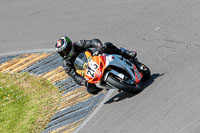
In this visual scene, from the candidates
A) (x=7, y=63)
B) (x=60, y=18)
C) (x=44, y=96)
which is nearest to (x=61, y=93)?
(x=44, y=96)

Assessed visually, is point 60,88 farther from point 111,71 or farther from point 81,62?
point 111,71

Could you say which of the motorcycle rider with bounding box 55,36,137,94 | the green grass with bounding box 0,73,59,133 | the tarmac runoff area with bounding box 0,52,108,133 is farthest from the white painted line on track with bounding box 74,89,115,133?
the green grass with bounding box 0,73,59,133

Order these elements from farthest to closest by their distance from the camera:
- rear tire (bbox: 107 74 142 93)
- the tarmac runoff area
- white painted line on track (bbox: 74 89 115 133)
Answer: the tarmac runoff area, white painted line on track (bbox: 74 89 115 133), rear tire (bbox: 107 74 142 93)

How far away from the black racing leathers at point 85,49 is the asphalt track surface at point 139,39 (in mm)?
634

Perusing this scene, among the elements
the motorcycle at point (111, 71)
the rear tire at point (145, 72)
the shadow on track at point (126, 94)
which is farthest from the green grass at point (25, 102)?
the rear tire at point (145, 72)

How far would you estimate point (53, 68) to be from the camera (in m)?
12.5

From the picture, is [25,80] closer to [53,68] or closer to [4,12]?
[53,68]

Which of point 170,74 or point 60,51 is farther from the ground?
point 60,51

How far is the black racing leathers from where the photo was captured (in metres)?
9.52

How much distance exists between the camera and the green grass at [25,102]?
1073cm

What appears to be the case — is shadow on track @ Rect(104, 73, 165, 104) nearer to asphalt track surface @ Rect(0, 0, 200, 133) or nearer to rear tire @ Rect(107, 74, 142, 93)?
asphalt track surface @ Rect(0, 0, 200, 133)

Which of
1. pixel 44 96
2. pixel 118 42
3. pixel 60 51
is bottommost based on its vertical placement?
pixel 44 96

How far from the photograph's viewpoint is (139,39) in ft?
38.4

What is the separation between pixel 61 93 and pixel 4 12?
6.45 m
